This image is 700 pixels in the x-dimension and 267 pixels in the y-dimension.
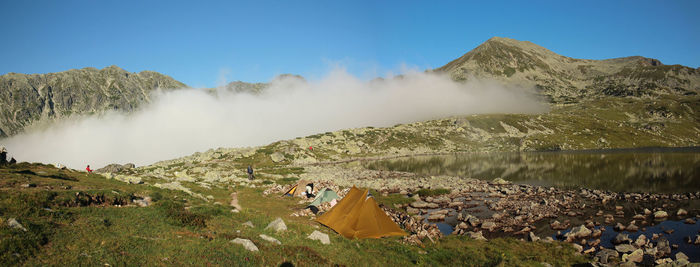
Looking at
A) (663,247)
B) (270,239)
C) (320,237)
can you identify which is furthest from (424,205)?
(270,239)

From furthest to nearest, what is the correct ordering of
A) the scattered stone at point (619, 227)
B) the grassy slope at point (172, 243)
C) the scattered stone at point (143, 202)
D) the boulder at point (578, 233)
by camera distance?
the scattered stone at point (619, 227), the boulder at point (578, 233), the scattered stone at point (143, 202), the grassy slope at point (172, 243)

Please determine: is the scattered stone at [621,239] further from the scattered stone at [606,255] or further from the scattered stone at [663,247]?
the scattered stone at [606,255]

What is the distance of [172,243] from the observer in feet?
50.8

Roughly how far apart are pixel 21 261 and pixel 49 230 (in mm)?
3665

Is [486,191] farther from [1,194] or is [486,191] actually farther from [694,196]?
[1,194]

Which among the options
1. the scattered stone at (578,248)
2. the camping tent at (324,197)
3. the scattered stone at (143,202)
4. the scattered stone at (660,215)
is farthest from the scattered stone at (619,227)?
the scattered stone at (143,202)

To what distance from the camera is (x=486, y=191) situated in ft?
170

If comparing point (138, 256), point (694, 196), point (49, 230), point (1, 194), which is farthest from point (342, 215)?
point (694, 196)

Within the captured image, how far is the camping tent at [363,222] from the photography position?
2434 cm

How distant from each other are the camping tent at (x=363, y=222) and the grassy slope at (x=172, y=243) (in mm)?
1265

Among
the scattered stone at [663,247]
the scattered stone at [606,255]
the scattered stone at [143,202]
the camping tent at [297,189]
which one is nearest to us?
the scattered stone at [606,255]

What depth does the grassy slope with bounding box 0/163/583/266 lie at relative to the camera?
494 inches

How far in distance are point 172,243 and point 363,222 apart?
13597mm

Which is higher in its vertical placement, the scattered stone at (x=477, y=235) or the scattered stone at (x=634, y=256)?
the scattered stone at (x=634, y=256)
